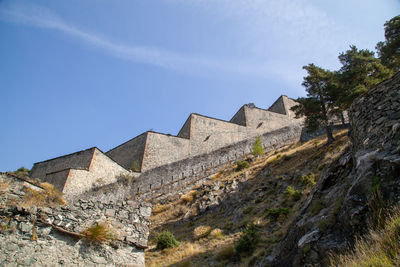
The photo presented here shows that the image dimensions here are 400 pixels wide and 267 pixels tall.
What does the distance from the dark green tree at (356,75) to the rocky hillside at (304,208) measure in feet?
16.2

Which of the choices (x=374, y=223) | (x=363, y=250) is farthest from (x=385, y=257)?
(x=374, y=223)

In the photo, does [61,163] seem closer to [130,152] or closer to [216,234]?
[130,152]

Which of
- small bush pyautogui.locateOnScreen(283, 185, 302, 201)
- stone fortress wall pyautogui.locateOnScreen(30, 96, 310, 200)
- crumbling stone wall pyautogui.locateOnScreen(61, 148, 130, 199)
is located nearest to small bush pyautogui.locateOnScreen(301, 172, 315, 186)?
small bush pyautogui.locateOnScreen(283, 185, 302, 201)

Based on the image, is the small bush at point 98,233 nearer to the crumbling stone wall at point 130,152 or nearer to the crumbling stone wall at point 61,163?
the crumbling stone wall at point 61,163

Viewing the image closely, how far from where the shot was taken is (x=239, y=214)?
12773 millimetres

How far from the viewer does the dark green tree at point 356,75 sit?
17337 millimetres

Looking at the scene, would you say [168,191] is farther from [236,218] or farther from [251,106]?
[251,106]

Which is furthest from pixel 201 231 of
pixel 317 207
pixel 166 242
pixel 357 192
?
pixel 357 192

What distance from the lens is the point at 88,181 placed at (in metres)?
23.5

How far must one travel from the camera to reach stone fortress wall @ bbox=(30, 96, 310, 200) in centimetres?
2248

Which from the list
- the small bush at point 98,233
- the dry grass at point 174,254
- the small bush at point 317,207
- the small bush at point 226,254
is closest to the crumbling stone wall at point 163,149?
the dry grass at point 174,254

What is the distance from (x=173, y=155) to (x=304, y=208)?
80.7 feet

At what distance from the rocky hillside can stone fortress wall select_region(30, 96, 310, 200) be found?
633cm

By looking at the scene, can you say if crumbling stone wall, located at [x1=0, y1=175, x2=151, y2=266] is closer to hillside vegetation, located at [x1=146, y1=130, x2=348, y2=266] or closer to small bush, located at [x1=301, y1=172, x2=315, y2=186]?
hillside vegetation, located at [x1=146, y1=130, x2=348, y2=266]
